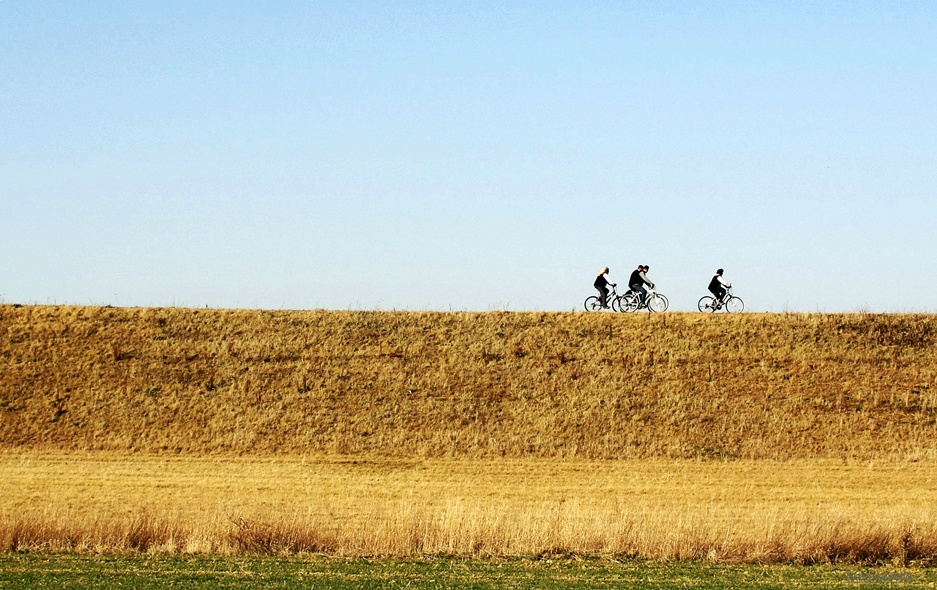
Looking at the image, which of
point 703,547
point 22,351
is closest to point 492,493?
point 703,547

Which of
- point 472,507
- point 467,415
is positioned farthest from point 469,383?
point 472,507

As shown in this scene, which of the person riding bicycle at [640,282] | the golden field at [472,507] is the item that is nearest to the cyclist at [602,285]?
the person riding bicycle at [640,282]

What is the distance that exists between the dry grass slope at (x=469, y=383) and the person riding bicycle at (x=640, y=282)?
2.01 m

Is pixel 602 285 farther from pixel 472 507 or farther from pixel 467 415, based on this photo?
pixel 472 507

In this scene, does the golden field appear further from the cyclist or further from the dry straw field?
the cyclist

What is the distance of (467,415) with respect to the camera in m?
38.9

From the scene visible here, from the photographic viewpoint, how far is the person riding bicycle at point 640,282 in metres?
42.0

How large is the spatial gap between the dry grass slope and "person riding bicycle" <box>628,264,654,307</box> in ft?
6.61

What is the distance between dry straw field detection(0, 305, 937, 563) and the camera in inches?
1174

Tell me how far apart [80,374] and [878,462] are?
28411 mm

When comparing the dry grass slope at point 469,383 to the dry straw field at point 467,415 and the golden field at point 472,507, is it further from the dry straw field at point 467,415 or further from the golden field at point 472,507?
the golden field at point 472,507

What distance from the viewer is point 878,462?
35.1 m

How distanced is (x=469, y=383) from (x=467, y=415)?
244 cm

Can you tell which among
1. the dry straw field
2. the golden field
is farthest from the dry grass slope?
the golden field
